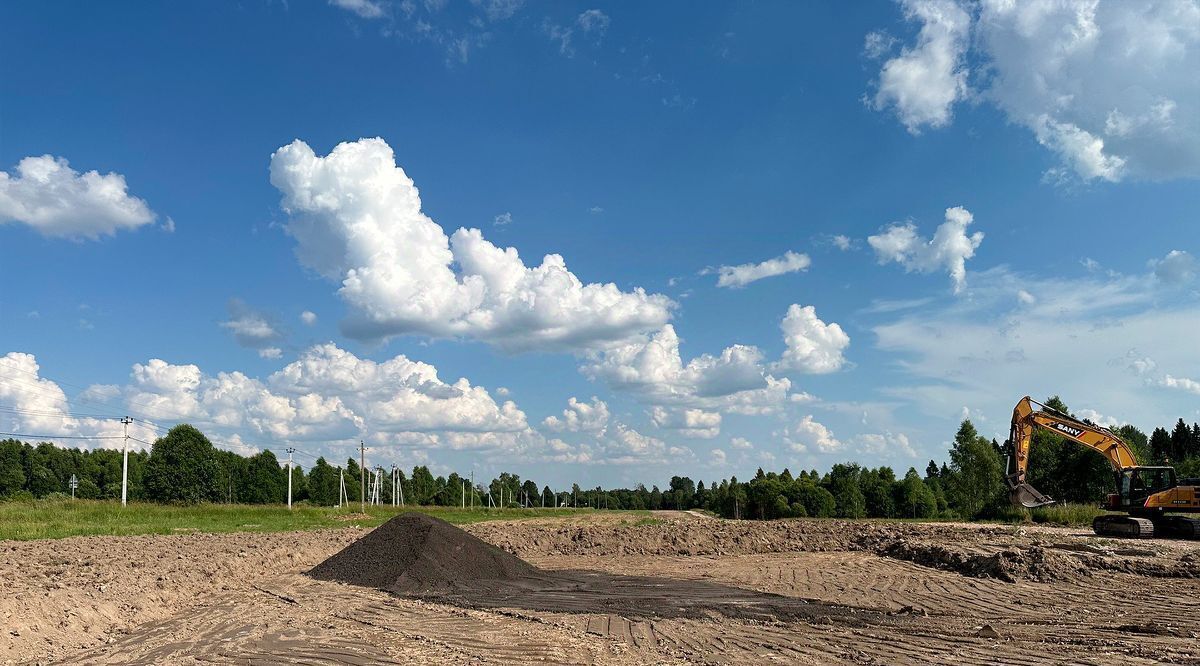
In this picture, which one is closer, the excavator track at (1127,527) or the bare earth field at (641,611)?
the bare earth field at (641,611)

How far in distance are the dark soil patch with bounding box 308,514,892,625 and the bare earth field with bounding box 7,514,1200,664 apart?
11 centimetres

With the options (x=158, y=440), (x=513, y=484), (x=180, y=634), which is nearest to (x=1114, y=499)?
(x=180, y=634)

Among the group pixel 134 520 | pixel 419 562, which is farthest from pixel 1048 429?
pixel 134 520

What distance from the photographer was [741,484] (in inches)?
3083

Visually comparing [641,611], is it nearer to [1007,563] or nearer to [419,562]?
[419,562]

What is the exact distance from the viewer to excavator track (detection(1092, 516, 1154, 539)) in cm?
2703

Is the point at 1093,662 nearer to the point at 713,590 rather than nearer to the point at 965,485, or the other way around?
the point at 713,590

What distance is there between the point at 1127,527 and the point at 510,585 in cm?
2293

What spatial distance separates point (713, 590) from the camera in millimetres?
16953

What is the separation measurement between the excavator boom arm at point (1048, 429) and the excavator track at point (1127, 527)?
88.3 inches

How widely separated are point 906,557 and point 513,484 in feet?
390

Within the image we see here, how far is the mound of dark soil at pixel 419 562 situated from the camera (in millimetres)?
17859

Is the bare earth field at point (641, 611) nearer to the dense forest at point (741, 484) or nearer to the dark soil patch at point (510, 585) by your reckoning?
the dark soil patch at point (510, 585)

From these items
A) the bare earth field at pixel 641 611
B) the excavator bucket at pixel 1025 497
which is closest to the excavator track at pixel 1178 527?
the bare earth field at pixel 641 611
